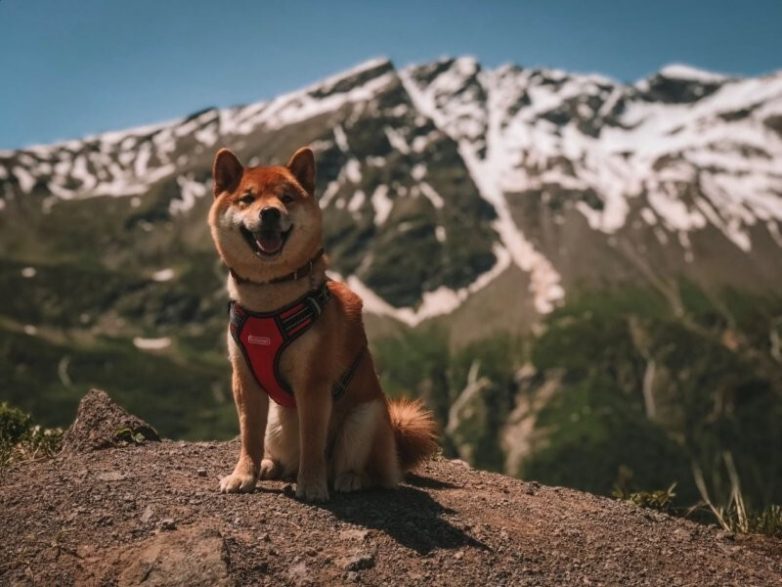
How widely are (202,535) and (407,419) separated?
168 inches

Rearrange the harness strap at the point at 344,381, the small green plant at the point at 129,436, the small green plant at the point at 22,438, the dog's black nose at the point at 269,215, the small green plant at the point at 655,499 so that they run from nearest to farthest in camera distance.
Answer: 1. the dog's black nose at the point at 269,215
2. the harness strap at the point at 344,381
3. the small green plant at the point at 22,438
4. the small green plant at the point at 129,436
5. the small green plant at the point at 655,499

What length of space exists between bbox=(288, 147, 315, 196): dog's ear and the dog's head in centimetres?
2

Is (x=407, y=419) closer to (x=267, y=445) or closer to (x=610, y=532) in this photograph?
(x=267, y=445)

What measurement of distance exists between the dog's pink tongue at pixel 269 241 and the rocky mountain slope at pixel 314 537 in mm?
3195

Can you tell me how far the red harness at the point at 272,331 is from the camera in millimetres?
9750

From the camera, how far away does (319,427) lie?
32.6ft

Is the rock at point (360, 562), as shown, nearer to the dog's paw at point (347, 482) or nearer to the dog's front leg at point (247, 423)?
the dog's paw at point (347, 482)

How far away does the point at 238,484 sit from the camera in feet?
33.7

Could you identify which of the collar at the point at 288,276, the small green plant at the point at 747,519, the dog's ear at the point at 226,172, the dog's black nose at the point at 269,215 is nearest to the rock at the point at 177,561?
the collar at the point at 288,276

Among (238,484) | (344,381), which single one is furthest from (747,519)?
(238,484)

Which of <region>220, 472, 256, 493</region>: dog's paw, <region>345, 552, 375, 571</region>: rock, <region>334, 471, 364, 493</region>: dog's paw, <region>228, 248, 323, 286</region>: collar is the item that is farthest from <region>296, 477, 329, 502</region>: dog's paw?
<region>228, 248, 323, 286</region>: collar

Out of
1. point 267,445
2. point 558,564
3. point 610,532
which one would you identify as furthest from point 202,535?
point 610,532

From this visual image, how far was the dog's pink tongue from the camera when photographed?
9492mm

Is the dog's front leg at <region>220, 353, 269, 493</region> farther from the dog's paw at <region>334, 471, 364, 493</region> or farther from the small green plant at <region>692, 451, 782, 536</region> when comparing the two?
the small green plant at <region>692, 451, 782, 536</region>
